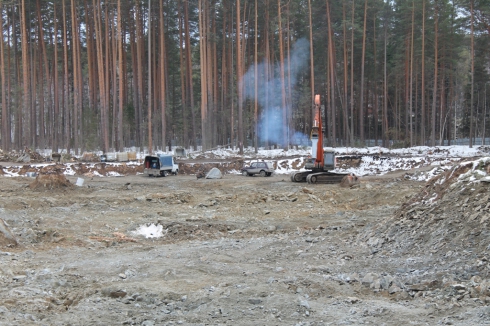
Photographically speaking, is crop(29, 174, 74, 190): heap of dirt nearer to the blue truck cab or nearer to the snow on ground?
the blue truck cab

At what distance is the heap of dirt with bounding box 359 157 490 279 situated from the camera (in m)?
7.78

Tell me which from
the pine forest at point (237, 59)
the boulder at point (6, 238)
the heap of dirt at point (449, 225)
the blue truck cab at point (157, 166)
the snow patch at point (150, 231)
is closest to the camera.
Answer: the heap of dirt at point (449, 225)

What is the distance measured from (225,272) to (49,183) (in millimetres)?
16765

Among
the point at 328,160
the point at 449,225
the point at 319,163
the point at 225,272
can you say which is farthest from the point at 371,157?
the point at 225,272

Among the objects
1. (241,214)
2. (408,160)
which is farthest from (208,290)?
(408,160)

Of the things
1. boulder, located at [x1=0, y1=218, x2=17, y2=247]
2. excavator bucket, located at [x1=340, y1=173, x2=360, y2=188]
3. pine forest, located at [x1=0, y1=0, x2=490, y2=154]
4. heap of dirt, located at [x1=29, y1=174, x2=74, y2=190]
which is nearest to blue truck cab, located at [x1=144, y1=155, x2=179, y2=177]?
pine forest, located at [x1=0, y1=0, x2=490, y2=154]

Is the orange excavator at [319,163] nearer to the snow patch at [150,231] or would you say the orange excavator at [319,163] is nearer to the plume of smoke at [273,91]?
the snow patch at [150,231]

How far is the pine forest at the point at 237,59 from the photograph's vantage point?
3928 cm

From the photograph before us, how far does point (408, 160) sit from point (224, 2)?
70.0 feet

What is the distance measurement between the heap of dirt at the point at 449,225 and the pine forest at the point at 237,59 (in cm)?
2854

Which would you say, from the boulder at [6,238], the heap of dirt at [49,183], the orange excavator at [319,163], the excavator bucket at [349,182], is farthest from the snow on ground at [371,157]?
the boulder at [6,238]

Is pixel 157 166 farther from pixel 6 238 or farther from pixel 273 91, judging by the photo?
pixel 6 238

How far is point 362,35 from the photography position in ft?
145

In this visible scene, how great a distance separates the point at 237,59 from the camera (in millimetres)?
38562
